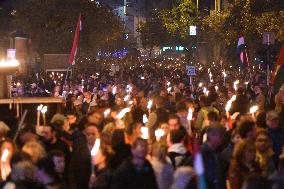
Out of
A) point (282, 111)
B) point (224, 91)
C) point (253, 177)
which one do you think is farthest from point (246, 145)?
point (224, 91)

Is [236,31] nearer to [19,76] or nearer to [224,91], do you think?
[19,76]

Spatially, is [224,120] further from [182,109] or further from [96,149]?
[96,149]

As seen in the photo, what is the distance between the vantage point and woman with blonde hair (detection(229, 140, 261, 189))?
979 centimetres

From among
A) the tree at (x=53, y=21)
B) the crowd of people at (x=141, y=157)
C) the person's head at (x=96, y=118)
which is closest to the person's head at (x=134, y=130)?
the crowd of people at (x=141, y=157)

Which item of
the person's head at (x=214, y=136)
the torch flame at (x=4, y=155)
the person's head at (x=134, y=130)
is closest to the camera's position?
the person's head at (x=214, y=136)

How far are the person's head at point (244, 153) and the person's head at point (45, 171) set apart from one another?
6.81 ft

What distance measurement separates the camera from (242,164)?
991 cm

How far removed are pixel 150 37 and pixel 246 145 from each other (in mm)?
78708

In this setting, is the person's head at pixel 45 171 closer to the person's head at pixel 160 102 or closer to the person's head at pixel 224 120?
the person's head at pixel 224 120

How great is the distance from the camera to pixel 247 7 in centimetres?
4131

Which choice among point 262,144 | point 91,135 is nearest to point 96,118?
point 91,135

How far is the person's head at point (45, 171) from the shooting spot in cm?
898

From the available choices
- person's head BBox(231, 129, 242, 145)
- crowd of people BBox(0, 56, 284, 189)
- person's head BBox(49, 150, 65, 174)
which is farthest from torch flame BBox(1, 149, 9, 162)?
person's head BBox(231, 129, 242, 145)

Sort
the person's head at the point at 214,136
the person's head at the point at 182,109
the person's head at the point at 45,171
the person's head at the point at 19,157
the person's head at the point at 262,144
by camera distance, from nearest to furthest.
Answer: the person's head at the point at 45,171, the person's head at the point at 19,157, the person's head at the point at 214,136, the person's head at the point at 262,144, the person's head at the point at 182,109
